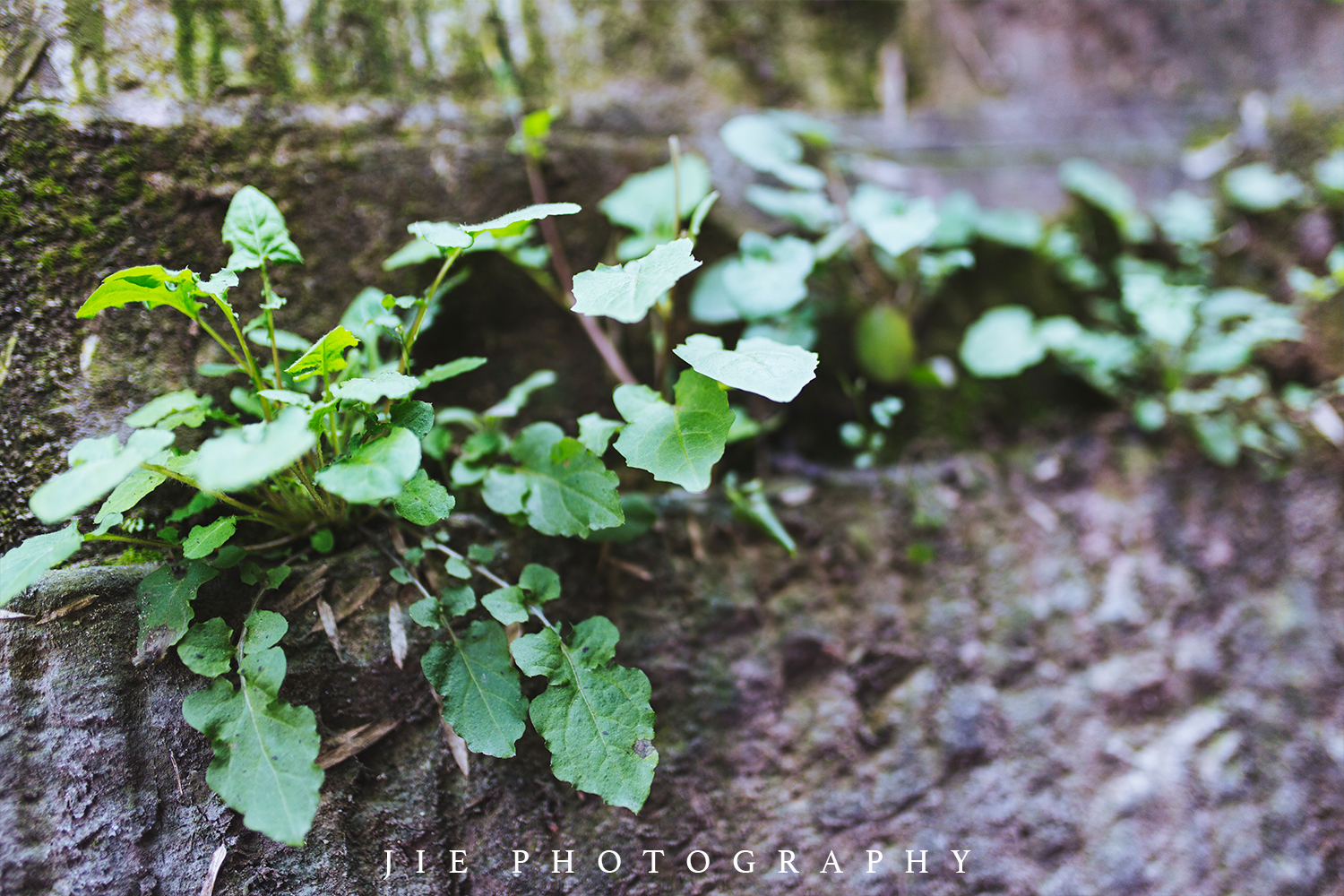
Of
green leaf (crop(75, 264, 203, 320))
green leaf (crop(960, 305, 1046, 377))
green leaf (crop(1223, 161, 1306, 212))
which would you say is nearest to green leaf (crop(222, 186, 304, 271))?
green leaf (crop(75, 264, 203, 320))

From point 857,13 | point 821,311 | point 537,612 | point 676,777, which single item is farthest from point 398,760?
point 857,13

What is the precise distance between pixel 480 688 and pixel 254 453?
0.53 meters

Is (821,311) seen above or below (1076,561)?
above

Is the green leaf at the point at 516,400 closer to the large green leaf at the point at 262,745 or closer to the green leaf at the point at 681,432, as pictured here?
the green leaf at the point at 681,432

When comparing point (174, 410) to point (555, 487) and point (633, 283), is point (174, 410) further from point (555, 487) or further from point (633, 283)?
point (633, 283)

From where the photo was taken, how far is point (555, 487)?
1.19m

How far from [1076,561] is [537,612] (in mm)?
1475

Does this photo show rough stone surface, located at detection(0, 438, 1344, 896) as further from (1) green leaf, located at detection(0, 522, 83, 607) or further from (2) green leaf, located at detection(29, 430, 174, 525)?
(2) green leaf, located at detection(29, 430, 174, 525)

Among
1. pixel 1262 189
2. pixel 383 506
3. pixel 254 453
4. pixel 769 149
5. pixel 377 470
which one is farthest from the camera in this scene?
pixel 1262 189

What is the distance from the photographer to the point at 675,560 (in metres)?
1.48

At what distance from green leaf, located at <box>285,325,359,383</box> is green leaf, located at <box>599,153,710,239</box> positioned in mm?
761

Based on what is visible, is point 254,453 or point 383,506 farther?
point 383,506

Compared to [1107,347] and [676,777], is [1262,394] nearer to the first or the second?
[1107,347]

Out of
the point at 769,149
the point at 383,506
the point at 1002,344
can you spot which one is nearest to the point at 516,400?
the point at 383,506
